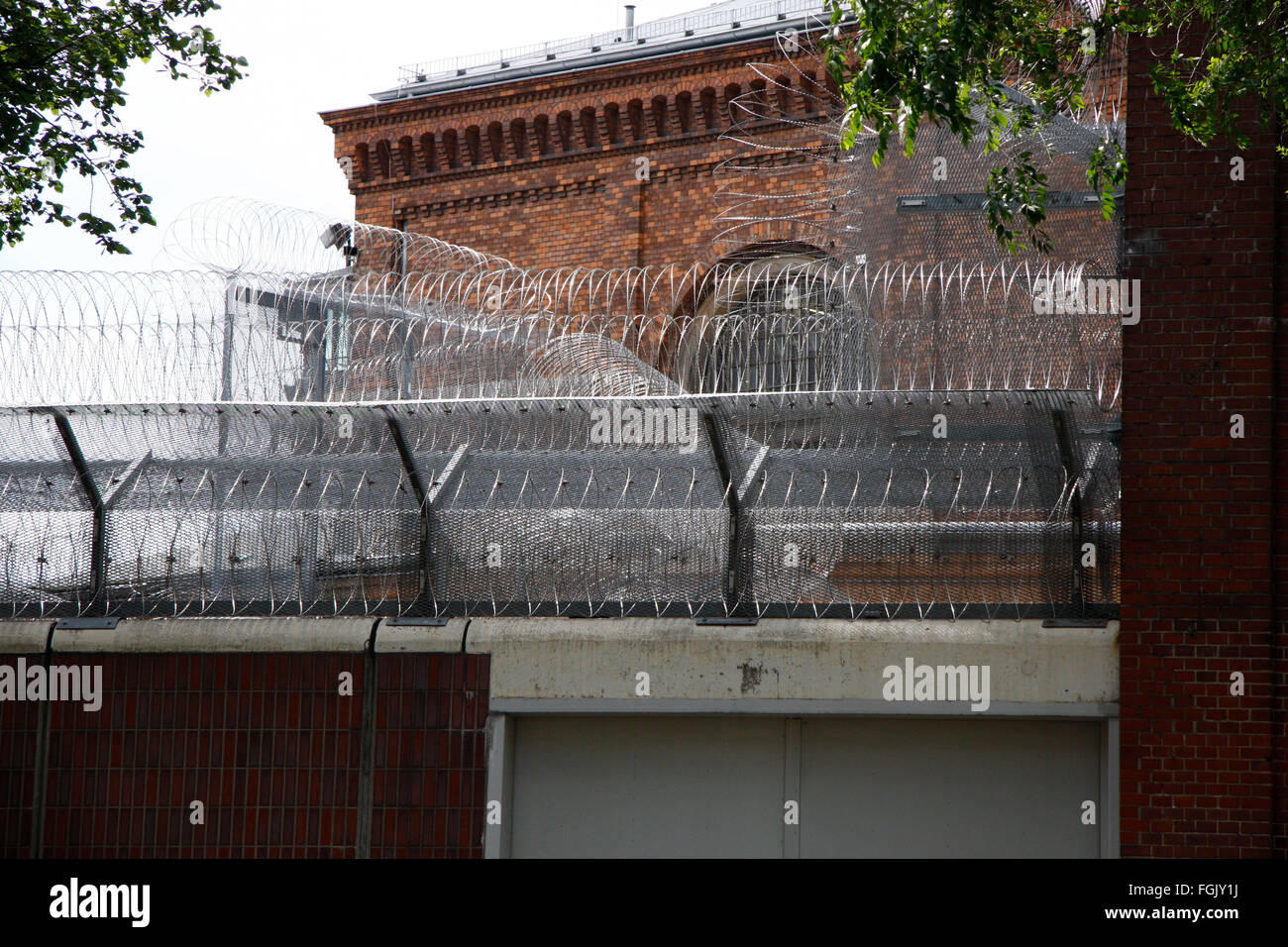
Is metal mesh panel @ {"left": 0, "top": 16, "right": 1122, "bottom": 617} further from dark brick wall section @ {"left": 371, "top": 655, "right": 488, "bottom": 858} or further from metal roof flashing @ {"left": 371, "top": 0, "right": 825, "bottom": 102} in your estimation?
metal roof flashing @ {"left": 371, "top": 0, "right": 825, "bottom": 102}

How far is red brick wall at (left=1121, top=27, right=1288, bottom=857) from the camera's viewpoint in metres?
8.30

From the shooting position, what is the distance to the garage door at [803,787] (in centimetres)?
881

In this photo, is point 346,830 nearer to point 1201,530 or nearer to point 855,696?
point 855,696

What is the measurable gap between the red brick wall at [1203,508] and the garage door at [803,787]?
57 centimetres

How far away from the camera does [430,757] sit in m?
9.00

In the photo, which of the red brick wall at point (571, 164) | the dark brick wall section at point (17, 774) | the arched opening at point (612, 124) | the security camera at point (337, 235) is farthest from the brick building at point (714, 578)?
the arched opening at point (612, 124)

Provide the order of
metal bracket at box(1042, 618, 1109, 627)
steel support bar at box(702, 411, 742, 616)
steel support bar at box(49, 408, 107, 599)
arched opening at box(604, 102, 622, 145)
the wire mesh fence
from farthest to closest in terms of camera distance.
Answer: arched opening at box(604, 102, 622, 145) → steel support bar at box(49, 408, 107, 599) → steel support bar at box(702, 411, 742, 616) → the wire mesh fence → metal bracket at box(1042, 618, 1109, 627)

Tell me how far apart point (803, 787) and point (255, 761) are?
3.55 m

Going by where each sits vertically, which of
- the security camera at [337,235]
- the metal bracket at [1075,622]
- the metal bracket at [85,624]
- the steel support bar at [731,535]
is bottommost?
the metal bracket at [85,624]

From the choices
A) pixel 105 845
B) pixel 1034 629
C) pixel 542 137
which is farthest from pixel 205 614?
pixel 542 137

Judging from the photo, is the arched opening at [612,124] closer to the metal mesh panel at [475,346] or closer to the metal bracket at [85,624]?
the metal mesh panel at [475,346]

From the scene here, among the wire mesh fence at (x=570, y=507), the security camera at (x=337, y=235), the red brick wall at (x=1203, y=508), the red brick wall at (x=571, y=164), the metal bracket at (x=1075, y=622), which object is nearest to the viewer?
the red brick wall at (x=1203, y=508)

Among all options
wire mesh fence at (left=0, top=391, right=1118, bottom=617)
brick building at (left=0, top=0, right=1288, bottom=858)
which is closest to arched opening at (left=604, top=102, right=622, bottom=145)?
brick building at (left=0, top=0, right=1288, bottom=858)

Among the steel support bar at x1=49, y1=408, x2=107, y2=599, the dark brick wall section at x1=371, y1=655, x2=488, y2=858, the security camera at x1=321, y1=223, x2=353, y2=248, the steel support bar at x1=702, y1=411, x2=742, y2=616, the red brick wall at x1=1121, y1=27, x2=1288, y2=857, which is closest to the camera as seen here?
the red brick wall at x1=1121, y1=27, x2=1288, y2=857
